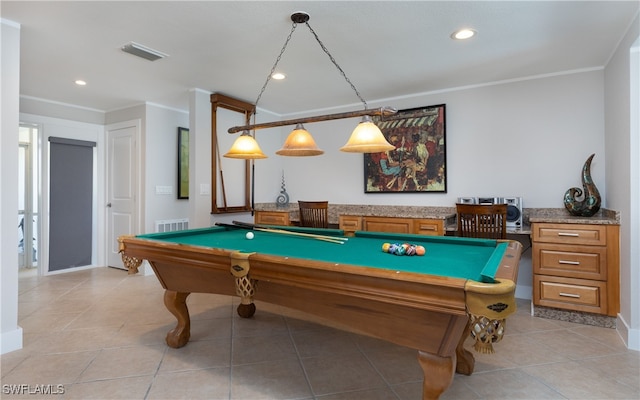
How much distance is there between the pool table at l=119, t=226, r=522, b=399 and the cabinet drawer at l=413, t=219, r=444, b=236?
1242 millimetres

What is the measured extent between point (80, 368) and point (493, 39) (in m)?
3.82

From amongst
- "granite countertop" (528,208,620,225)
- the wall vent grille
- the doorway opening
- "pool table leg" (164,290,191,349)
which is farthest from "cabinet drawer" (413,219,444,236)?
the doorway opening

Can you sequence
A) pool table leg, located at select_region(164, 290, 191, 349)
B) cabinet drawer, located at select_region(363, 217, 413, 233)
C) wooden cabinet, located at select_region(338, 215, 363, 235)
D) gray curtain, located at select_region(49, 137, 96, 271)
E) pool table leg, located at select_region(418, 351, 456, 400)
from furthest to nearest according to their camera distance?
gray curtain, located at select_region(49, 137, 96, 271) → wooden cabinet, located at select_region(338, 215, 363, 235) → cabinet drawer, located at select_region(363, 217, 413, 233) → pool table leg, located at select_region(164, 290, 191, 349) → pool table leg, located at select_region(418, 351, 456, 400)

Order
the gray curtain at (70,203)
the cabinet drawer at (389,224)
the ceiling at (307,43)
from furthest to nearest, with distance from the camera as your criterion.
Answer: the gray curtain at (70,203), the cabinet drawer at (389,224), the ceiling at (307,43)

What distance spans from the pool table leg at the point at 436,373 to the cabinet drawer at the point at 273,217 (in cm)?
319

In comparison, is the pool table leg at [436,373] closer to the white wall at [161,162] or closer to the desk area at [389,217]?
the desk area at [389,217]

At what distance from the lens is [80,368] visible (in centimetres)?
211

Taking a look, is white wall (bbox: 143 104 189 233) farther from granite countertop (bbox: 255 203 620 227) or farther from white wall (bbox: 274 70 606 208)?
white wall (bbox: 274 70 606 208)

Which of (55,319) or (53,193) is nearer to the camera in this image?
(55,319)

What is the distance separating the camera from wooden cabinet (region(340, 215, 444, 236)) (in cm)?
350

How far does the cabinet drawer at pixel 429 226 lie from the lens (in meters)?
3.46

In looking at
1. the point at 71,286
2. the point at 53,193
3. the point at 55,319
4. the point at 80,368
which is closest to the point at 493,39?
the point at 80,368

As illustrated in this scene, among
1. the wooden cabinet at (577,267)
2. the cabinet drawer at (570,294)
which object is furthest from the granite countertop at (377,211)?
the cabinet drawer at (570,294)

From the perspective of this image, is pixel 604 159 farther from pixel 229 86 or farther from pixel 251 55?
pixel 229 86
